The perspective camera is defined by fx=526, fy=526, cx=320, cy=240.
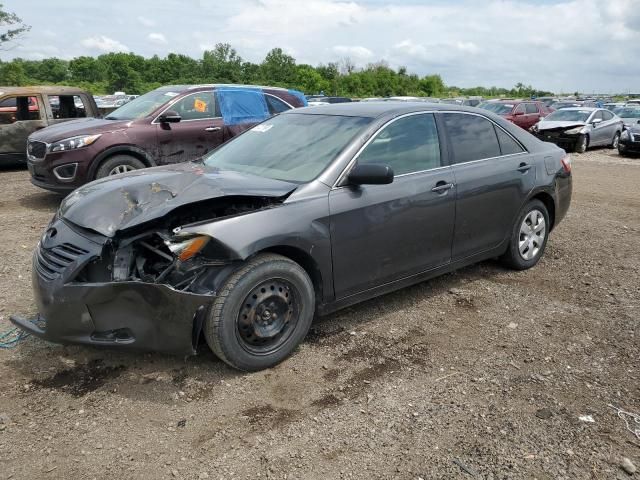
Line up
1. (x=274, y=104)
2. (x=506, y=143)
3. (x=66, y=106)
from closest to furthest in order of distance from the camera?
(x=506, y=143)
(x=274, y=104)
(x=66, y=106)

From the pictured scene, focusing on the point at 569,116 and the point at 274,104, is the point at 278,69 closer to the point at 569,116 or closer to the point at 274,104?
the point at 569,116

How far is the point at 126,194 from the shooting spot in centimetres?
351

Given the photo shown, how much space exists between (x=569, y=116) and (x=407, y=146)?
53.4ft

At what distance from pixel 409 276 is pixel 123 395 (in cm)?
224

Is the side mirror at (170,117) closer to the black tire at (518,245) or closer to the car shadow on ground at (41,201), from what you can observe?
the car shadow on ground at (41,201)

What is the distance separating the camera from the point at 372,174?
3562 millimetres

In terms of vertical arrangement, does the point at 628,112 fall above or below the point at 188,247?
below

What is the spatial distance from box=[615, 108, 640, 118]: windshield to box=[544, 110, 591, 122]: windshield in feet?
17.5

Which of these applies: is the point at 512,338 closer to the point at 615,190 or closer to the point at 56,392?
the point at 56,392

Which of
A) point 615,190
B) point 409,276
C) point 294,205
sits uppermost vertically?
point 294,205

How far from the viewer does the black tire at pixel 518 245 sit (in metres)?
5.07

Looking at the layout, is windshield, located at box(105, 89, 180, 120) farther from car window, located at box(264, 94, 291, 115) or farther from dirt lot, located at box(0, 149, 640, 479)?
dirt lot, located at box(0, 149, 640, 479)

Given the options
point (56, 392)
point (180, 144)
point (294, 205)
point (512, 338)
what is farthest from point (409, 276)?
point (180, 144)

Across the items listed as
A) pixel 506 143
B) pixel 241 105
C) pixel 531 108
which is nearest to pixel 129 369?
pixel 506 143
